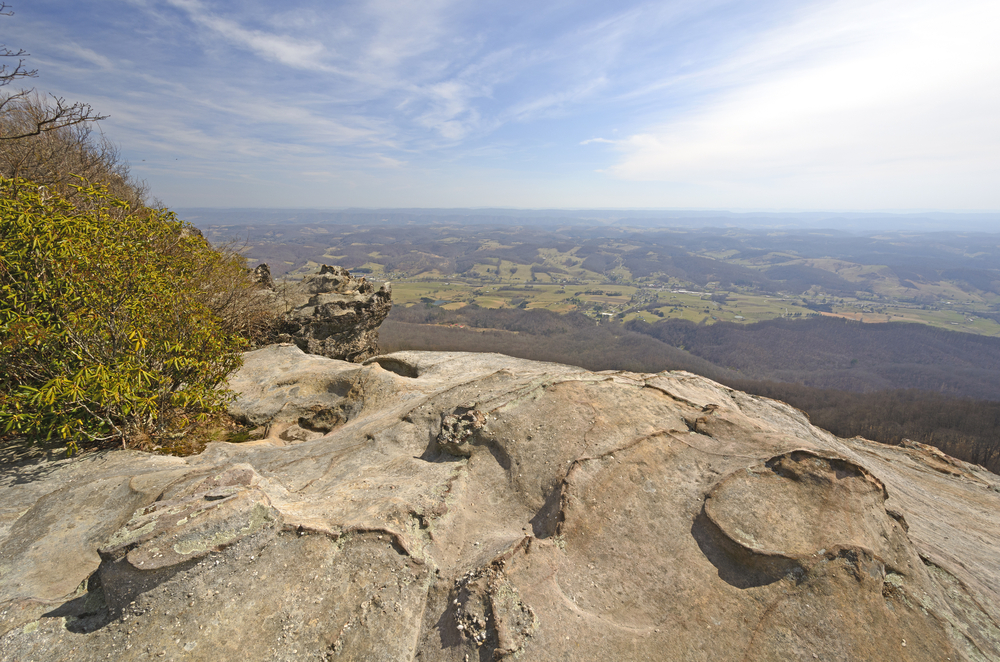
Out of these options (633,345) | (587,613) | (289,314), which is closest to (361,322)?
(289,314)

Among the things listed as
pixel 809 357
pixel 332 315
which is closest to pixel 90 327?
pixel 332 315

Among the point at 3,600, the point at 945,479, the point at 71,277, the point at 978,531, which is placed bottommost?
the point at 945,479

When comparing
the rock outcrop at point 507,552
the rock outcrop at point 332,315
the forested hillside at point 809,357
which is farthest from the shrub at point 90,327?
the forested hillside at point 809,357

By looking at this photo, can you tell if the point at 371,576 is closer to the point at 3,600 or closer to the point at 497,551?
the point at 497,551

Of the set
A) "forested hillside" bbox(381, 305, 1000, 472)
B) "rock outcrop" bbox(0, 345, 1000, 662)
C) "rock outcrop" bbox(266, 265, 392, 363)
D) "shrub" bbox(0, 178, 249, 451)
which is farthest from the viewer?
"forested hillside" bbox(381, 305, 1000, 472)

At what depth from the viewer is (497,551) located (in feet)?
22.9

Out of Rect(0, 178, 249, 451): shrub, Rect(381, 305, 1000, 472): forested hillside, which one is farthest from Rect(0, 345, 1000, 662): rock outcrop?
Rect(381, 305, 1000, 472): forested hillside

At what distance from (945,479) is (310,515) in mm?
19723

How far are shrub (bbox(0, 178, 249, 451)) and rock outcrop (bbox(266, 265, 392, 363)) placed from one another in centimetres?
1052

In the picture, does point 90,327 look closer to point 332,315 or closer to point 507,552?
point 507,552

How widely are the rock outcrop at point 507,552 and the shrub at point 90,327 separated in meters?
1.42

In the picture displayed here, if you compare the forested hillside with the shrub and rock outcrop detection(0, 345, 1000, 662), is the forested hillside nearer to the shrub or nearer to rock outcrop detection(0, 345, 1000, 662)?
the shrub

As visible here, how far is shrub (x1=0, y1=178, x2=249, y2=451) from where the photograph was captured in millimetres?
8289

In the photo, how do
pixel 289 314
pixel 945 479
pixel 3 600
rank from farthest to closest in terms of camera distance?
1. pixel 289 314
2. pixel 945 479
3. pixel 3 600
